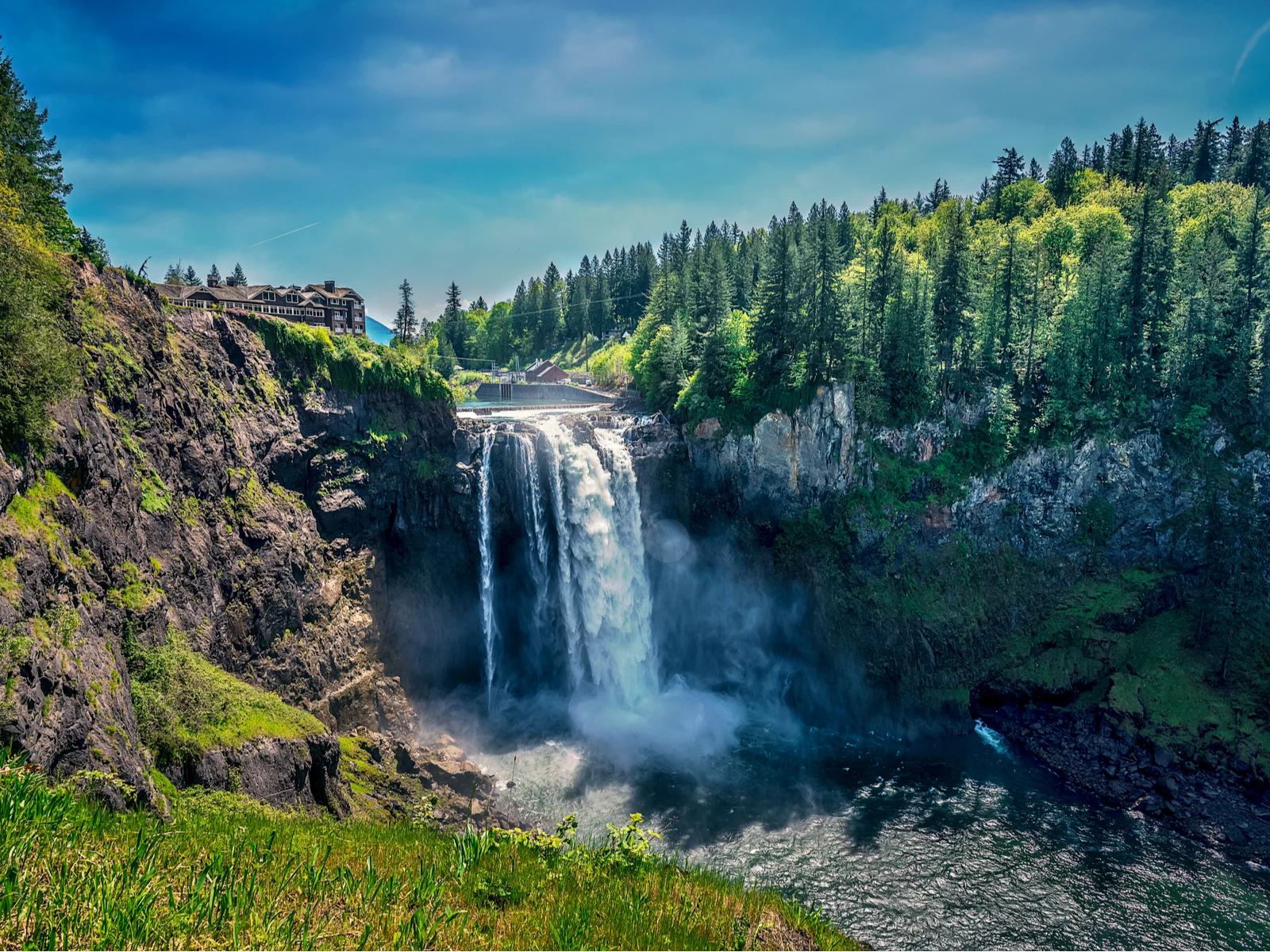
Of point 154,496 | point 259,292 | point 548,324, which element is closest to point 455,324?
point 548,324

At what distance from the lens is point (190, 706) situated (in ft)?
63.9

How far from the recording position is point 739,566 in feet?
153

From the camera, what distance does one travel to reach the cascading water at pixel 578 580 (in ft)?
137

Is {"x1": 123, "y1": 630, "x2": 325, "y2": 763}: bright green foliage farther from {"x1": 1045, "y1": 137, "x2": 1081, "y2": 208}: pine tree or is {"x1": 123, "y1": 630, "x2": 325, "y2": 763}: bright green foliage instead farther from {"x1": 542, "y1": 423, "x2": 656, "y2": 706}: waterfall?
{"x1": 1045, "y1": 137, "x2": 1081, "y2": 208}: pine tree

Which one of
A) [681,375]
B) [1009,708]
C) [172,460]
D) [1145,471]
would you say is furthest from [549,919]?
[1145,471]

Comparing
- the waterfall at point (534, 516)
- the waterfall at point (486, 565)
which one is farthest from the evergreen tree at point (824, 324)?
the waterfall at point (486, 565)

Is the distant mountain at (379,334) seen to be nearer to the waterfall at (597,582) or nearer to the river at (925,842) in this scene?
the waterfall at (597,582)

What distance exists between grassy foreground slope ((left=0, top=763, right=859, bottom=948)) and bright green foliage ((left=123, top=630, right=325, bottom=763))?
5790 mm

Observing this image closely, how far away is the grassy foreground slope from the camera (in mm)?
6914

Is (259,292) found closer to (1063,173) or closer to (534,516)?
(534,516)

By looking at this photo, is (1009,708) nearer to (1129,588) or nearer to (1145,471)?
(1129,588)

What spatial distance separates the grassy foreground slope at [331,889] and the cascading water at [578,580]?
28064mm

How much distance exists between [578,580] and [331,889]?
3393 cm

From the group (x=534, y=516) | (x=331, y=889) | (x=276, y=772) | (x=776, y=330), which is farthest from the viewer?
(x=776, y=330)
